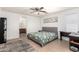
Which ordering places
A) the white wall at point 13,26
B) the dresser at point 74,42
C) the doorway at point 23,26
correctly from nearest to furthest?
the dresser at point 74,42 → the doorway at point 23,26 → the white wall at point 13,26

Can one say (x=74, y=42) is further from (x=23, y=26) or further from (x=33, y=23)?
(x=23, y=26)

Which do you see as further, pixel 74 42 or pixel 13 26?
pixel 13 26

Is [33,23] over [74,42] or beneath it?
over

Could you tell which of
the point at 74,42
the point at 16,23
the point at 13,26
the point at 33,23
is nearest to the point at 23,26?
the point at 33,23

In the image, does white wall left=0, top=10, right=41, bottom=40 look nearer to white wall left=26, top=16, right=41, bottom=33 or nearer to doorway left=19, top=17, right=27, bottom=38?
white wall left=26, top=16, right=41, bottom=33

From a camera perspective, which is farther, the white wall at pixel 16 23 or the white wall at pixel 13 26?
the white wall at pixel 13 26

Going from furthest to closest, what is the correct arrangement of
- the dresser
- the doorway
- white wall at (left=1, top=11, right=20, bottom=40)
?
white wall at (left=1, top=11, right=20, bottom=40) → the doorway → the dresser

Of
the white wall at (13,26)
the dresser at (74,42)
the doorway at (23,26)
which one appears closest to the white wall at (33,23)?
the doorway at (23,26)

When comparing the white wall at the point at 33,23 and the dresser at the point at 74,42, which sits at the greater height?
the white wall at the point at 33,23

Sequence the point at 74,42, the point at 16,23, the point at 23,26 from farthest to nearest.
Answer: the point at 16,23, the point at 23,26, the point at 74,42

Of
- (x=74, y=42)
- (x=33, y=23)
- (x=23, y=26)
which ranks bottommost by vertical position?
(x=74, y=42)

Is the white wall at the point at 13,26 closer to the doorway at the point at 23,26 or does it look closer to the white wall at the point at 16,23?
the white wall at the point at 16,23

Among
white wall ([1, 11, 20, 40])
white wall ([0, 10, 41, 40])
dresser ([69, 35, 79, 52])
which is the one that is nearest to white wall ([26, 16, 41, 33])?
white wall ([0, 10, 41, 40])
